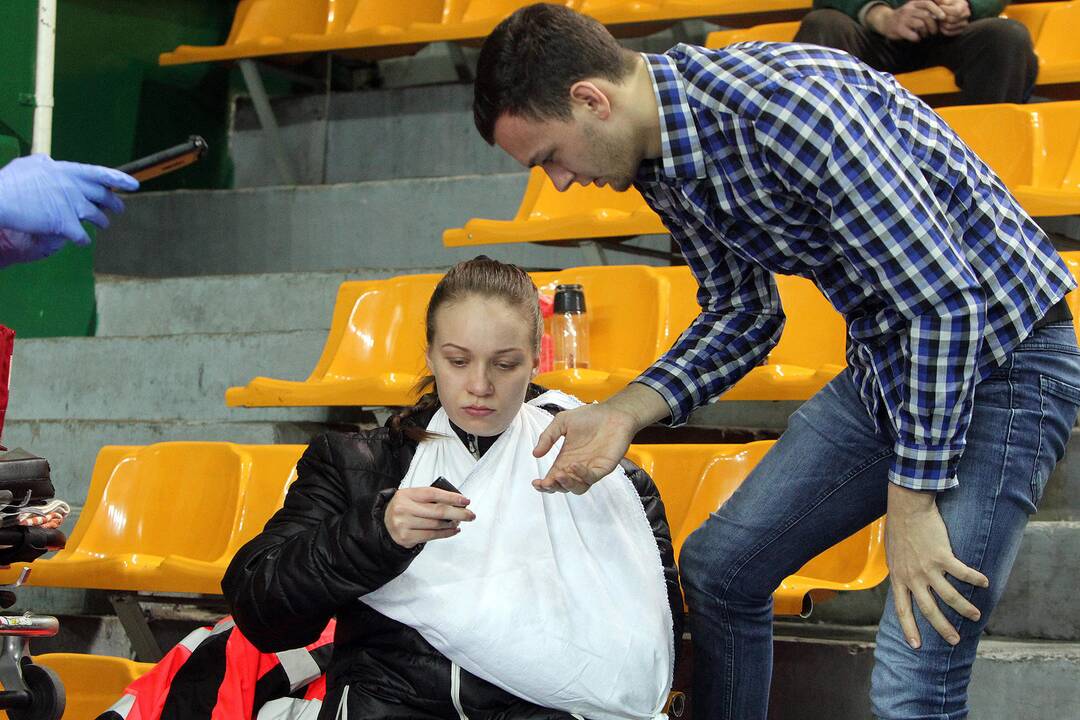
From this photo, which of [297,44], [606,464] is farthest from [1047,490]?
[297,44]

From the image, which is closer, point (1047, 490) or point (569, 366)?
point (1047, 490)

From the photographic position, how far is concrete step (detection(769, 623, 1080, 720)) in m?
2.10

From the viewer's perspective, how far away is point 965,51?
349cm

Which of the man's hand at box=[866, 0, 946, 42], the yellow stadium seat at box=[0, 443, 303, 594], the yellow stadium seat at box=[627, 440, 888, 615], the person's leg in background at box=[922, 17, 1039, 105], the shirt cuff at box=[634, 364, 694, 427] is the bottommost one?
the yellow stadium seat at box=[0, 443, 303, 594]

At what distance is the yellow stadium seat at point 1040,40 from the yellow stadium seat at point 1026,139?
1.26ft

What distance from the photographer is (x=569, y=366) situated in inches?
116

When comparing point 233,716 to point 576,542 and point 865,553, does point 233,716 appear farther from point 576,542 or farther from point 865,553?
point 865,553

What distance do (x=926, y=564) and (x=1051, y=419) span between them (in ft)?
0.69

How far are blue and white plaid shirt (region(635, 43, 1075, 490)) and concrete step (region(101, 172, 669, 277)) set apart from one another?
2367 mm

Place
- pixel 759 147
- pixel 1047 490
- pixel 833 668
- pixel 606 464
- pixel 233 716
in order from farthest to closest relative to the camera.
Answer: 1. pixel 1047 490
2. pixel 833 668
3. pixel 233 716
4. pixel 606 464
5. pixel 759 147

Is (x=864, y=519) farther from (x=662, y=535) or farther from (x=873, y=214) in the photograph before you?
→ (x=873, y=214)

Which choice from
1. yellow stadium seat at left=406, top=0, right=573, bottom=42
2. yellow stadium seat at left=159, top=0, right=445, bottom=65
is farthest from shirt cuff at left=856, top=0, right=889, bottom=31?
yellow stadium seat at left=159, top=0, right=445, bottom=65

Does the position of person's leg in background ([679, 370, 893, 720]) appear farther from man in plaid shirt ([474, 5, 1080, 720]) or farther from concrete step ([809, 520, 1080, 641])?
concrete step ([809, 520, 1080, 641])

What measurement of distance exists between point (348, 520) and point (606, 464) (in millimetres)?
337
